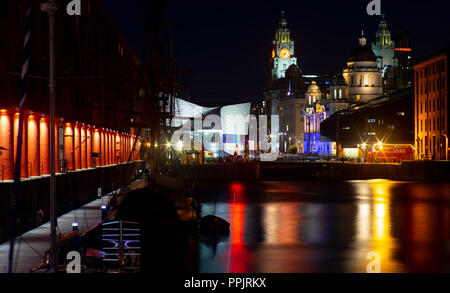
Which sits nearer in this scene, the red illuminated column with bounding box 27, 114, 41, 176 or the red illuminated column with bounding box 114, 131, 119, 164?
Answer: the red illuminated column with bounding box 27, 114, 41, 176

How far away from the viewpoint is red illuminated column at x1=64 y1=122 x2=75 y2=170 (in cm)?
4200

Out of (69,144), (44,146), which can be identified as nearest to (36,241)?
(44,146)

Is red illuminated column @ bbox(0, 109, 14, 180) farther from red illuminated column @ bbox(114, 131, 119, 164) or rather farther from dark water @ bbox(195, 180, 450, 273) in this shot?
red illuminated column @ bbox(114, 131, 119, 164)

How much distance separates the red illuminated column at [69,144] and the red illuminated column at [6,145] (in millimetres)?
12640

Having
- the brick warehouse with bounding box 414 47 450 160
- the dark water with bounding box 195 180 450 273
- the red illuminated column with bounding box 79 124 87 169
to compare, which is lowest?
the dark water with bounding box 195 180 450 273

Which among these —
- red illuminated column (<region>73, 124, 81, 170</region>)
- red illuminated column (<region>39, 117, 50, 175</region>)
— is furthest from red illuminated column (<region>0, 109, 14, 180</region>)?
red illuminated column (<region>73, 124, 81, 170</region>)

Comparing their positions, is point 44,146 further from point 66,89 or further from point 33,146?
point 66,89

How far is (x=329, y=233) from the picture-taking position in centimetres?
3562

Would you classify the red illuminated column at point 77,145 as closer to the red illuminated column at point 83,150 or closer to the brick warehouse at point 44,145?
the brick warehouse at point 44,145

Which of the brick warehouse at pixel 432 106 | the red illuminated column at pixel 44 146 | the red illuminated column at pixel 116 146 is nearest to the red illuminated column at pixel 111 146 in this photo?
the red illuminated column at pixel 116 146

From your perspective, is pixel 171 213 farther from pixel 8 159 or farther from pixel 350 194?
pixel 350 194

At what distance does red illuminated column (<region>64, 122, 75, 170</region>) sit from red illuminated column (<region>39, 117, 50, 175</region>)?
5.92 m

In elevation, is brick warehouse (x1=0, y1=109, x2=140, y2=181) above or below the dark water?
above
